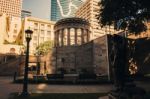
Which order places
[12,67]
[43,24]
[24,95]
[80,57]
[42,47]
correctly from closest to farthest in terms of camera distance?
Answer: [24,95]
[80,57]
[12,67]
[42,47]
[43,24]

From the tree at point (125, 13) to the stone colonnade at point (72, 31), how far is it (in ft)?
85.5

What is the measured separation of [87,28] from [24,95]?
37748 mm

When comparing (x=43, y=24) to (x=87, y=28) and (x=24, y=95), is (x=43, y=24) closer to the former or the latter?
(x=87, y=28)

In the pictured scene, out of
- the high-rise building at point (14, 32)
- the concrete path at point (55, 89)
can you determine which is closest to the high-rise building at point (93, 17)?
the high-rise building at point (14, 32)

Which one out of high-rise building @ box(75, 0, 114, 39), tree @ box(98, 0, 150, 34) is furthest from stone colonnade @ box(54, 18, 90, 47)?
high-rise building @ box(75, 0, 114, 39)

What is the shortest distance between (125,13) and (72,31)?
30959mm

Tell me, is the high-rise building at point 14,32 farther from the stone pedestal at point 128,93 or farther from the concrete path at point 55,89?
the stone pedestal at point 128,93

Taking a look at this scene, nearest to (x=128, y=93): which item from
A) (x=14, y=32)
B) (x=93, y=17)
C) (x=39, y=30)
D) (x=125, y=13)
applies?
(x=125, y=13)

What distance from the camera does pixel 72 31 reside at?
50.2 metres

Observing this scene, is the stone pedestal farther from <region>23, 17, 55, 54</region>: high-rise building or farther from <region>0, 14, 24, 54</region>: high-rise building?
<region>23, 17, 55, 54</region>: high-rise building

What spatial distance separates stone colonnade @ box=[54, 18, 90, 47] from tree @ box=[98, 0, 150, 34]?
85.5 feet

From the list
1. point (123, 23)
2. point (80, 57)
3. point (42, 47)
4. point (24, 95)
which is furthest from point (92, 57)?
point (42, 47)

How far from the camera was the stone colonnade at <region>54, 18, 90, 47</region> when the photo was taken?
1900 inches

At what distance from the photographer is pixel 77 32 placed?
48781 millimetres
